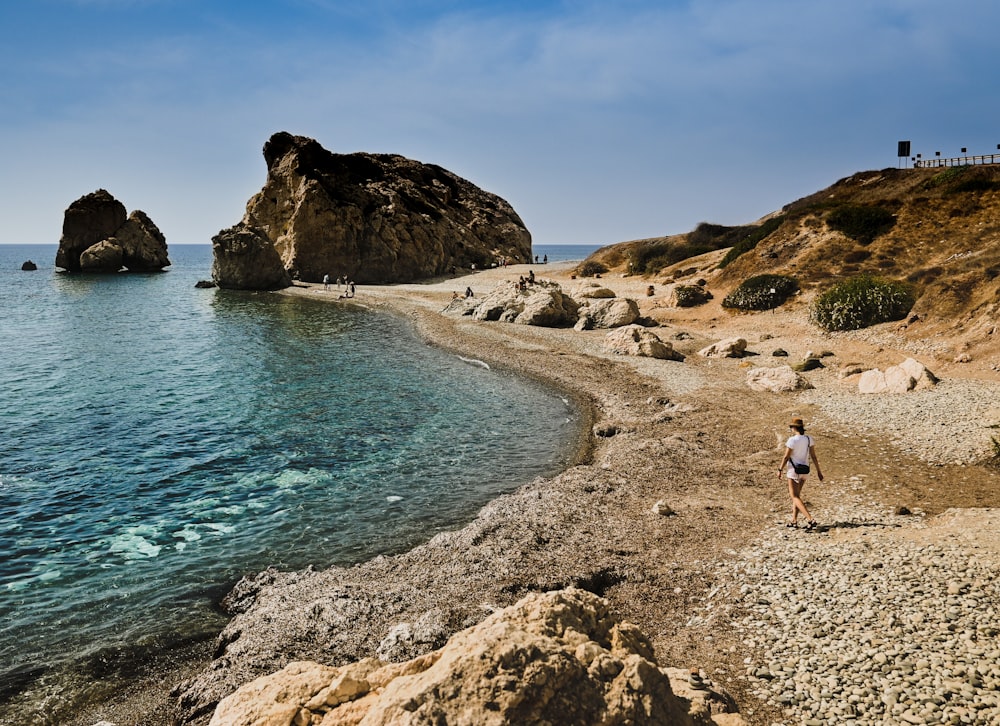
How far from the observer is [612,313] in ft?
137

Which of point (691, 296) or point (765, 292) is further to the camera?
point (691, 296)

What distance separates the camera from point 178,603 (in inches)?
485

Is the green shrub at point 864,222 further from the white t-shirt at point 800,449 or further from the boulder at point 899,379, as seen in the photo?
the white t-shirt at point 800,449

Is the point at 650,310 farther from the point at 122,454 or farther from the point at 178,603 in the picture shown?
the point at 178,603

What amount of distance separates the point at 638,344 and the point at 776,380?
9.44 meters

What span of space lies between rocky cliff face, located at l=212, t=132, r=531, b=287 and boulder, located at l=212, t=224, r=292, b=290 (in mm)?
132

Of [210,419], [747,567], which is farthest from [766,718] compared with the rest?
[210,419]

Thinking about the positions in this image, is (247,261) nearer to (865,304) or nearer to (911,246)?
(865,304)

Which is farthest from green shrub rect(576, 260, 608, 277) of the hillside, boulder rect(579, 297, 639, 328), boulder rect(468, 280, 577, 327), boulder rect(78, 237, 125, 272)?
boulder rect(78, 237, 125, 272)

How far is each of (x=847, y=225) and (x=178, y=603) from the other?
163ft

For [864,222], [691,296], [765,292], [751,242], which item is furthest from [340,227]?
[864,222]

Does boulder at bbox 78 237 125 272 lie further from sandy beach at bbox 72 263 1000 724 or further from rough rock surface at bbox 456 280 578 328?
sandy beach at bbox 72 263 1000 724

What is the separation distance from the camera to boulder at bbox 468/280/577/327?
4406 centimetres

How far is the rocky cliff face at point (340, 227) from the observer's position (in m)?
78.0
